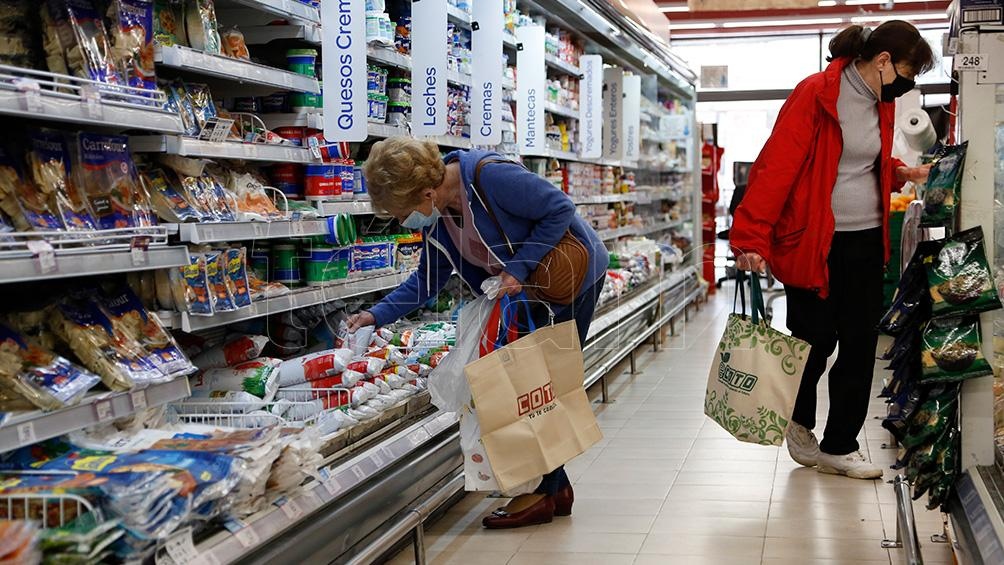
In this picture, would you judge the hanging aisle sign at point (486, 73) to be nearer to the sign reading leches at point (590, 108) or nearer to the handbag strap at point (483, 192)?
the handbag strap at point (483, 192)

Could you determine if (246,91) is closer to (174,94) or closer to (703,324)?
(174,94)

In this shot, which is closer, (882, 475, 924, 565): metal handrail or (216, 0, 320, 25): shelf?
(882, 475, 924, 565): metal handrail

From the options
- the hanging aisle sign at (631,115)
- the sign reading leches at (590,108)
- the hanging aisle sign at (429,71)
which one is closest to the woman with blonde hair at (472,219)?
the hanging aisle sign at (429,71)

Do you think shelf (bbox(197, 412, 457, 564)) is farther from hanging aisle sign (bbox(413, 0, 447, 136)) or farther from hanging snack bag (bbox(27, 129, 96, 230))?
hanging aisle sign (bbox(413, 0, 447, 136))

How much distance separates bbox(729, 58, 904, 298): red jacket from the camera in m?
4.32

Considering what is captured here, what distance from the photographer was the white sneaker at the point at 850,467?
455 centimetres

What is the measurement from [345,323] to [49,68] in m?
1.55

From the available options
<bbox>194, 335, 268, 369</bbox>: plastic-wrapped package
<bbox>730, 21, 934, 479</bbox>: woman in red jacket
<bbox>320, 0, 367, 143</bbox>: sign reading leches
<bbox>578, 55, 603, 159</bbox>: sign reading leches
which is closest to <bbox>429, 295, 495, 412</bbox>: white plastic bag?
<bbox>194, 335, 268, 369</bbox>: plastic-wrapped package

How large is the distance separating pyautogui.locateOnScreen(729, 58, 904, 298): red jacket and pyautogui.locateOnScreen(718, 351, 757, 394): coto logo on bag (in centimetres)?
49

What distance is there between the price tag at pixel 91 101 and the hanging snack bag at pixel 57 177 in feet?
0.73

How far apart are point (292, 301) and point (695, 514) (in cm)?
173

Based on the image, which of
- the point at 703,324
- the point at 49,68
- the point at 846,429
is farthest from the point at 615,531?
the point at 703,324

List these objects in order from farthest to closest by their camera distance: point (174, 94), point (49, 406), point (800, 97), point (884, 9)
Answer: point (884, 9) → point (800, 97) → point (174, 94) → point (49, 406)

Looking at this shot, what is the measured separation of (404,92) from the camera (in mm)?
4699
